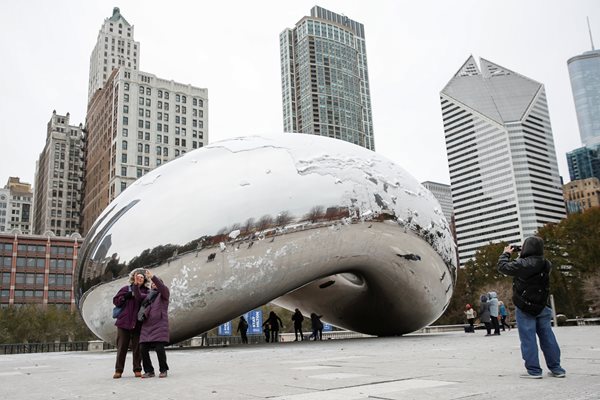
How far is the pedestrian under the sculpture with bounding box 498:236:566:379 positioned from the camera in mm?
5672

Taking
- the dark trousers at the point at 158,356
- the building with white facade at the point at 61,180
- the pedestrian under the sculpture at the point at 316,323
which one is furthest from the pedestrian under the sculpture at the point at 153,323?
the building with white facade at the point at 61,180

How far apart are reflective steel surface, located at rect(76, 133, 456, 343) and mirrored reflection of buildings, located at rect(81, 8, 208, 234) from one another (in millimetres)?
96177

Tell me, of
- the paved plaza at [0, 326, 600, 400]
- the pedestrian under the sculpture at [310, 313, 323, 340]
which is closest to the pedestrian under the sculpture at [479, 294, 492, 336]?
the pedestrian under the sculpture at [310, 313, 323, 340]

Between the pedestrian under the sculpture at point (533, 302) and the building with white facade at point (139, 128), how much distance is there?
341 feet

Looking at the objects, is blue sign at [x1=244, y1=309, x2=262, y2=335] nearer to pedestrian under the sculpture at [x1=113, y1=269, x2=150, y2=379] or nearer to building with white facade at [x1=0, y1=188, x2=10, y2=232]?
pedestrian under the sculpture at [x1=113, y1=269, x2=150, y2=379]

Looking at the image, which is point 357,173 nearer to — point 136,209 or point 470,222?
point 136,209

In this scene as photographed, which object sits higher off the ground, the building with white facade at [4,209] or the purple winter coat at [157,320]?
the building with white facade at [4,209]

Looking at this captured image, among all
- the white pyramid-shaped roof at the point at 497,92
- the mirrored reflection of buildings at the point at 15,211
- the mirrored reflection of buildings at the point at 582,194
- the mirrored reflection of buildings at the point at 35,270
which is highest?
the white pyramid-shaped roof at the point at 497,92

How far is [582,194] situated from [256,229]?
167m

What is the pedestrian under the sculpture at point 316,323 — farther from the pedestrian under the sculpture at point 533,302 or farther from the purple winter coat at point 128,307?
the pedestrian under the sculpture at point 533,302

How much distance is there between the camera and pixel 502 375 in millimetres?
5637

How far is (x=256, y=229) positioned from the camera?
11734mm

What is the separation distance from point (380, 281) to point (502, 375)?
30.5 ft

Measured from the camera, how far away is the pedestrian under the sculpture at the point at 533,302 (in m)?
5.67
